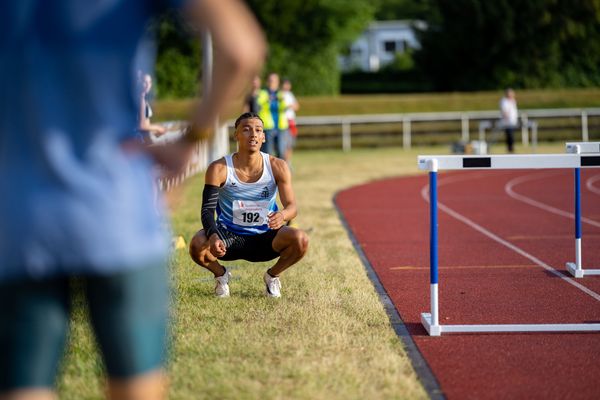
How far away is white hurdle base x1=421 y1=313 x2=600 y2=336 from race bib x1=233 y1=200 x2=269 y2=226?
5.16ft

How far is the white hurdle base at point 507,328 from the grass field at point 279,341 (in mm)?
291

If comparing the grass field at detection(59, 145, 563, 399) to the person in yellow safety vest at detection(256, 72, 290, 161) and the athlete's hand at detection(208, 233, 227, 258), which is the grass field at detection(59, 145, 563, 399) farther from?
the person in yellow safety vest at detection(256, 72, 290, 161)

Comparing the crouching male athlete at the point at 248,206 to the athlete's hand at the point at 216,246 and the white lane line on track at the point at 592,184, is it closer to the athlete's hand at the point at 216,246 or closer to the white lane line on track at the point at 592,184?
the athlete's hand at the point at 216,246

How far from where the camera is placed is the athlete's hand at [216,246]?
6734 millimetres

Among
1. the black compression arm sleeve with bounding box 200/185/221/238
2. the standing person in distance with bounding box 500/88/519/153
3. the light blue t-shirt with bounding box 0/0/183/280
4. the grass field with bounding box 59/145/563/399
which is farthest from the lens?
the standing person in distance with bounding box 500/88/519/153

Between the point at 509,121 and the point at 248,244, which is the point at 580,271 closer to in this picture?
the point at 248,244

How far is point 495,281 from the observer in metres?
8.24

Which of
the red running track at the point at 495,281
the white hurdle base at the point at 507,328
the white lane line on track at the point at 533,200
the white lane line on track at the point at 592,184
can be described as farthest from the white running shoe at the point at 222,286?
the white lane line on track at the point at 592,184

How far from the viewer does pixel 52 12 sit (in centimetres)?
216

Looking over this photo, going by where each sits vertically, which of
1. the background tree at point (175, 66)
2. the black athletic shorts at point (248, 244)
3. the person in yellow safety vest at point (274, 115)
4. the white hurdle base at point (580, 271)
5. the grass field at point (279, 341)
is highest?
the background tree at point (175, 66)

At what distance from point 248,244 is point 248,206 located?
296 mm

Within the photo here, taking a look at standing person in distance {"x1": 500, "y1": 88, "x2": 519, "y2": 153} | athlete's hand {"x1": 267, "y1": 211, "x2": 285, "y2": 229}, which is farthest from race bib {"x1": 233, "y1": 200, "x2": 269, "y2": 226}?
standing person in distance {"x1": 500, "y1": 88, "x2": 519, "y2": 153}

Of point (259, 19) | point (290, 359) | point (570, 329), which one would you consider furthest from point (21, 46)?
point (259, 19)

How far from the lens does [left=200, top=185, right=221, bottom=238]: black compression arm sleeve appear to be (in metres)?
6.93
